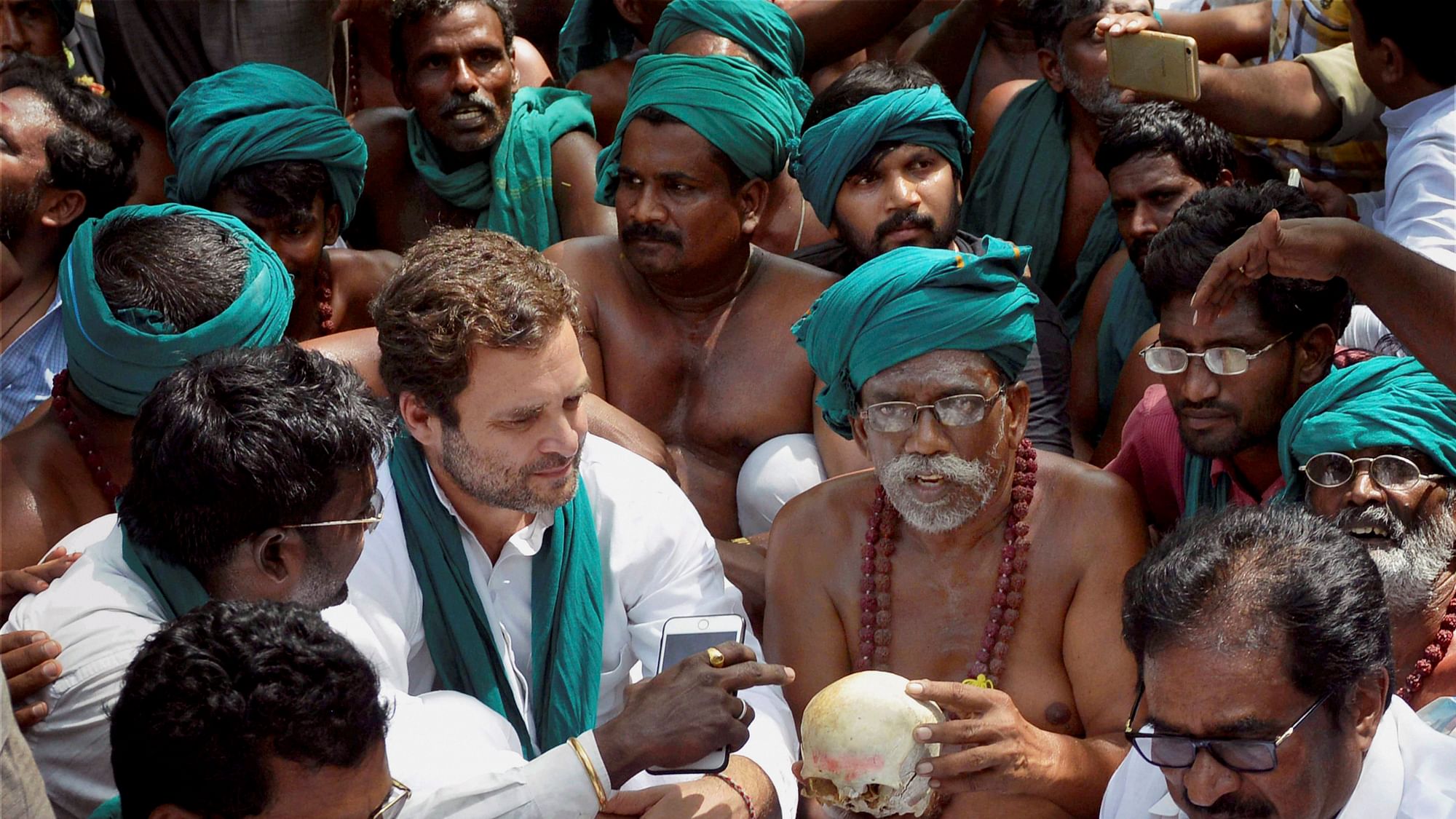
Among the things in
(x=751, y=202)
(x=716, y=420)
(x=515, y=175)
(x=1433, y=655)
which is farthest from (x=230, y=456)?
(x=515, y=175)

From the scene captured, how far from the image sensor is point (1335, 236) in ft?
10.5

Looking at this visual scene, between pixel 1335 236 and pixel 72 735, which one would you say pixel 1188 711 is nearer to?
pixel 1335 236

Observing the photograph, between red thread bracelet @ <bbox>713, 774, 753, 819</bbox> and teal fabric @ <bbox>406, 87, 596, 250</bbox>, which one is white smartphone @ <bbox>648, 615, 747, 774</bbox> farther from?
teal fabric @ <bbox>406, 87, 596, 250</bbox>

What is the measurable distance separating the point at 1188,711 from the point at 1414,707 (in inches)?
42.4

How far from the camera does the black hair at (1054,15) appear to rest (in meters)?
5.18

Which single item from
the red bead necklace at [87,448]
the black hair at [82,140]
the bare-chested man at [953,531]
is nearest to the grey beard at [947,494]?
the bare-chested man at [953,531]

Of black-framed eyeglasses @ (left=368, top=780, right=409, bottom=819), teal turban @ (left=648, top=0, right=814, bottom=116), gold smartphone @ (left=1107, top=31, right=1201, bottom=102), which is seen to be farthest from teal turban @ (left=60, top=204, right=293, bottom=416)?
gold smartphone @ (left=1107, top=31, right=1201, bottom=102)

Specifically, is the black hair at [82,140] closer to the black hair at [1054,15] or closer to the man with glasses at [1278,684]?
the black hair at [1054,15]

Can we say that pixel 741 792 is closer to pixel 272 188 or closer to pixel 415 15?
pixel 272 188

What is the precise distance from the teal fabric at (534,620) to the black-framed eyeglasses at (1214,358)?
1.49 meters

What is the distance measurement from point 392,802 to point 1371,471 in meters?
2.21

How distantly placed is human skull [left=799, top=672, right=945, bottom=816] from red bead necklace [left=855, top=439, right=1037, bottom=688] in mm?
523

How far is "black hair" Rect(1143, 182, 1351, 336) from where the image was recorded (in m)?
3.77

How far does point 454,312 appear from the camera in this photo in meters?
3.41
